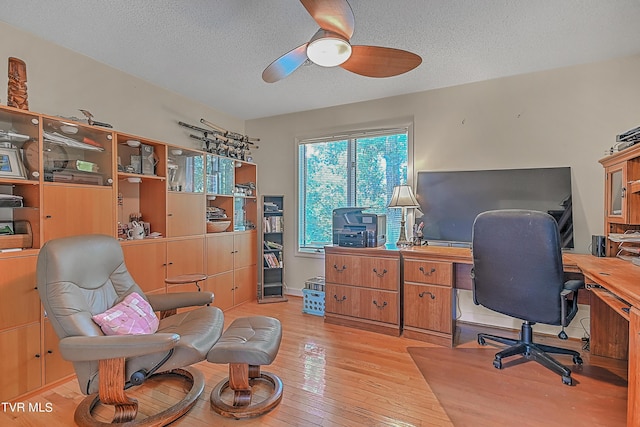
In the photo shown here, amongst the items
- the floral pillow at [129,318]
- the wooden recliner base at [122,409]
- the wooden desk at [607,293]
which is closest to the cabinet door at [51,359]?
the wooden recliner base at [122,409]

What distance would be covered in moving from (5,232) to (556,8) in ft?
12.5

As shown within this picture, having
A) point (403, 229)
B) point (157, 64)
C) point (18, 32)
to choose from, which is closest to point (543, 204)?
point (403, 229)

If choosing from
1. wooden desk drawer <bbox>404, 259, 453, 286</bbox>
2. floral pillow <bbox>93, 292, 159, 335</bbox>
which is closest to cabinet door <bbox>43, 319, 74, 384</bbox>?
floral pillow <bbox>93, 292, 159, 335</bbox>

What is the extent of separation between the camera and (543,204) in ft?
9.28

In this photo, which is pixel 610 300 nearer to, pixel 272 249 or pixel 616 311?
pixel 616 311

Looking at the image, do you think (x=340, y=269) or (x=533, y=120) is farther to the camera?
(x=340, y=269)

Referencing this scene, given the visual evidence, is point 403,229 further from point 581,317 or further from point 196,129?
point 196,129

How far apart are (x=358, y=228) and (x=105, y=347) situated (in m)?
2.36

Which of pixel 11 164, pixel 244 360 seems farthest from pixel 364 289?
pixel 11 164

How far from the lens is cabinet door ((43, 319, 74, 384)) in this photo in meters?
2.06

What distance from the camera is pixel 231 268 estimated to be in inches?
148

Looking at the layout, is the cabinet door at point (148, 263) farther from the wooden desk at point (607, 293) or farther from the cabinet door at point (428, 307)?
the cabinet door at point (428, 307)

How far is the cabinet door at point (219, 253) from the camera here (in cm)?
347

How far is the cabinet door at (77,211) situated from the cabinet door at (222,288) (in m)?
1.24
